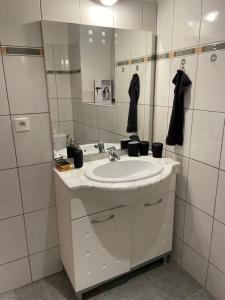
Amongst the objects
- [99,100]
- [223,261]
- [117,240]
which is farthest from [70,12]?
[223,261]

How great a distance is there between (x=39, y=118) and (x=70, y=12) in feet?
2.21

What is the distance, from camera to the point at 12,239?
1.61 metres

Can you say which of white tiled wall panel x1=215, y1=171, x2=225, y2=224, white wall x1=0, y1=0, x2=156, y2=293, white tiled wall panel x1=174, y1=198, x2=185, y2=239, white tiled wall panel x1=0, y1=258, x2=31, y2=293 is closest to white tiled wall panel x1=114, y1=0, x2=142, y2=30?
white wall x1=0, y1=0, x2=156, y2=293

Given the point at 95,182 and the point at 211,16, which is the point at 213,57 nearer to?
the point at 211,16

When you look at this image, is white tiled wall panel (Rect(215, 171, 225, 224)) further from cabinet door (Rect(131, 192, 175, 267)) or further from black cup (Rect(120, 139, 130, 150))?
black cup (Rect(120, 139, 130, 150))

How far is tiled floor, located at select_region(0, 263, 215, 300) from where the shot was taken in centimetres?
161

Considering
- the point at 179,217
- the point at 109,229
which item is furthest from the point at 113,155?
the point at 179,217

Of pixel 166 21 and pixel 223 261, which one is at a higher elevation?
pixel 166 21

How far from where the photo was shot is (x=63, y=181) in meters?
1.39

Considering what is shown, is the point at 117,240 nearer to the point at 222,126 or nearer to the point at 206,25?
the point at 222,126

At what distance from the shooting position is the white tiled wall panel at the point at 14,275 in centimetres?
164

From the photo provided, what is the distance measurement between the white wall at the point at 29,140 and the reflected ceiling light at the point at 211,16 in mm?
482

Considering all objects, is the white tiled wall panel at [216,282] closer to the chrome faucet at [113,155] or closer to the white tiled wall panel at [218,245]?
the white tiled wall panel at [218,245]

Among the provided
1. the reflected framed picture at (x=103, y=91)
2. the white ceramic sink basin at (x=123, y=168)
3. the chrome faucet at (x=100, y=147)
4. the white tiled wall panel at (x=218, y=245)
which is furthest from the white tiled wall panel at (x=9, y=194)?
the white tiled wall panel at (x=218, y=245)
